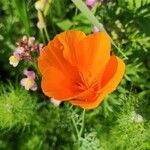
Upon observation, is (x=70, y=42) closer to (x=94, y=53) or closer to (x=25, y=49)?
(x=94, y=53)

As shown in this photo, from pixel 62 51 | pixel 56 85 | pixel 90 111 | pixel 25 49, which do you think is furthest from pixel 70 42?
pixel 90 111

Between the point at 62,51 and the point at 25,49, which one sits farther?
the point at 25,49

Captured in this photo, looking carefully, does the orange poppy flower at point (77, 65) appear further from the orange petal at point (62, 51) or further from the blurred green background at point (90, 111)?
the blurred green background at point (90, 111)

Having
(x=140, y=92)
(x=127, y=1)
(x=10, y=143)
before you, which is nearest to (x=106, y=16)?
(x=127, y=1)

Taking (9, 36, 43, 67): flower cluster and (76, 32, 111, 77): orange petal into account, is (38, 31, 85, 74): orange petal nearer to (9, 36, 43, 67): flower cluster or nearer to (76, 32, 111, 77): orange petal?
(76, 32, 111, 77): orange petal

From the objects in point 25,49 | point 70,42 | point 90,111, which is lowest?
point 90,111

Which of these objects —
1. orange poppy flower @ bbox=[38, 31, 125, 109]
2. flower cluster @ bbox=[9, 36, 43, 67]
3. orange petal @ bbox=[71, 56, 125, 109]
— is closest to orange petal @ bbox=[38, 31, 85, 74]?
orange poppy flower @ bbox=[38, 31, 125, 109]

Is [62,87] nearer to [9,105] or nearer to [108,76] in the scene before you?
[108,76]
